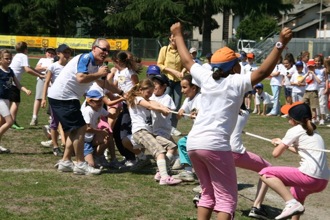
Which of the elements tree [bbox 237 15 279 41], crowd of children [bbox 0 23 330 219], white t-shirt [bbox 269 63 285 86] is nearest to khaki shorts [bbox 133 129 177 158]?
crowd of children [bbox 0 23 330 219]

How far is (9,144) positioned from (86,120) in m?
2.55

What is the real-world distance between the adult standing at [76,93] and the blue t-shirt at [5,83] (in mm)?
2089

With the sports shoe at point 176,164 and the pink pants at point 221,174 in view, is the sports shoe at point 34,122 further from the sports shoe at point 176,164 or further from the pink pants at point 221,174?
the pink pants at point 221,174

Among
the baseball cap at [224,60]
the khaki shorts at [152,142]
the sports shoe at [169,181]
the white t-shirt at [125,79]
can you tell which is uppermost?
the baseball cap at [224,60]

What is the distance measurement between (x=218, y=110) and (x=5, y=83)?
6217 millimetres

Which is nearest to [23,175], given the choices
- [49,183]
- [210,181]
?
[49,183]

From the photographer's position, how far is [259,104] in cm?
1956

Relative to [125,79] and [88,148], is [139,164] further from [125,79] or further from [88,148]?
[125,79]

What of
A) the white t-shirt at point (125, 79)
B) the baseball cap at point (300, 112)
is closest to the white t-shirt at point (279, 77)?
the white t-shirt at point (125, 79)

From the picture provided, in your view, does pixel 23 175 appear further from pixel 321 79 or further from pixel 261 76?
pixel 321 79

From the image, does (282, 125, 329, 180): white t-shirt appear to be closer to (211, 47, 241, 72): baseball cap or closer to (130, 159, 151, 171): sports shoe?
(211, 47, 241, 72): baseball cap

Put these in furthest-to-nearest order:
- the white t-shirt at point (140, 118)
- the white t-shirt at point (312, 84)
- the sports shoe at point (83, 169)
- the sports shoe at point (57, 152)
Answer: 1. the white t-shirt at point (312, 84)
2. the sports shoe at point (57, 152)
3. the white t-shirt at point (140, 118)
4. the sports shoe at point (83, 169)

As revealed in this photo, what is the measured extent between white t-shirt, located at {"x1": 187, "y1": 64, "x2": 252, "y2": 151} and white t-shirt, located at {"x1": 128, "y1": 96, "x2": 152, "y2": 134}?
3.43 meters

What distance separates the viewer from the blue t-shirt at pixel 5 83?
10773mm
